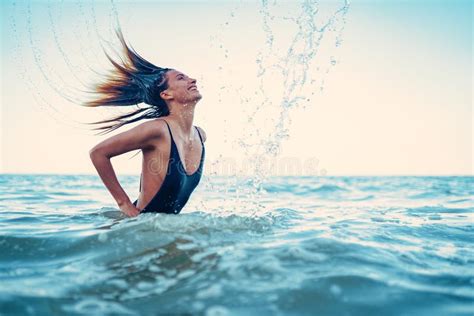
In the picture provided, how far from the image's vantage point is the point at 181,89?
15.5ft

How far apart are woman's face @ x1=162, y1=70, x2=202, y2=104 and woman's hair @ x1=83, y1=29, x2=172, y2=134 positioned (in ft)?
0.54

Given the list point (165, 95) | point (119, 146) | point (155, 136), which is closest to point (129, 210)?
point (119, 146)

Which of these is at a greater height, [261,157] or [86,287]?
[261,157]

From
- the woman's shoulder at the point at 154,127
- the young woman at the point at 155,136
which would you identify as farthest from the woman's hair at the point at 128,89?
the woman's shoulder at the point at 154,127

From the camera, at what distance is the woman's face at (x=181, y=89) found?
15.5ft

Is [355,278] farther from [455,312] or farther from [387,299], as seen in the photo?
[455,312]

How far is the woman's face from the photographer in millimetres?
4711

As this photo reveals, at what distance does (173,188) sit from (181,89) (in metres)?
1.15

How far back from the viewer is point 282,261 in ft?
9.20

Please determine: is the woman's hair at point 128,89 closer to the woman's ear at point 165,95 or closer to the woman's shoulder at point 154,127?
the woman's ear at point 165,95

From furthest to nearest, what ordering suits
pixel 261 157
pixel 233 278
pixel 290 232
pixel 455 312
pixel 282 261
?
pixel 261 157, pixel 290 232, pixel 282 261, pixel 233 278, pixel 455 312

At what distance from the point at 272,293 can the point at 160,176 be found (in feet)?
7.47

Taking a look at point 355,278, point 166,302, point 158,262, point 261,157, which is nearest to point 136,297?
point 166,302

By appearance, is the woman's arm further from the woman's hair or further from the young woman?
the woman's hair
